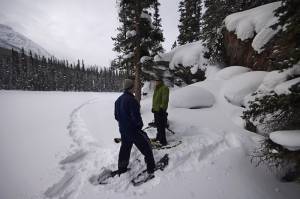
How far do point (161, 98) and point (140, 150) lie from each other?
1913 millimetres

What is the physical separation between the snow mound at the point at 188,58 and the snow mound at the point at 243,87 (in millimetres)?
5626

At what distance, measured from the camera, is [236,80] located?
9.73 meters

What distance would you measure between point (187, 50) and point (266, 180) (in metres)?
13.4

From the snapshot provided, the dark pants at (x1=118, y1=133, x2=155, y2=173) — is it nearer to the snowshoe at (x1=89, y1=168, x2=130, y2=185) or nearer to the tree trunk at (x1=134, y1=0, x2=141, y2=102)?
the snowshoe at (x1=89, y1=168, x2=130, y2=185)

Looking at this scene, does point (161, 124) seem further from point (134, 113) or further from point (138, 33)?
point (138, 33)

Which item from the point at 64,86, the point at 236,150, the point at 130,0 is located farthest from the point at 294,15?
the point at 64,86

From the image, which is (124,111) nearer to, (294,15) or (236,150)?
(236,150)

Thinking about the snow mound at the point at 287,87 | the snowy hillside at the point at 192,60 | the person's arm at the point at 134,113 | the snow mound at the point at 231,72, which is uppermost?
the snowy hillside at the point at 192,60

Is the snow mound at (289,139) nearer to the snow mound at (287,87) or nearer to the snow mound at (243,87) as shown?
the snow mound at (287,87)

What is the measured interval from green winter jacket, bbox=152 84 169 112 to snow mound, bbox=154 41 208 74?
31.0 feet

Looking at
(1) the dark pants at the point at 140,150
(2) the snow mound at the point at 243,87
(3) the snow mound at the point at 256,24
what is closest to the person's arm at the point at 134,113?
(1) the dark pants at the point at 140,150

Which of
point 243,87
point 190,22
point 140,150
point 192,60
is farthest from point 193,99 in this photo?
point 190,22

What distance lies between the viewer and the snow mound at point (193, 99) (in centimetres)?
1005

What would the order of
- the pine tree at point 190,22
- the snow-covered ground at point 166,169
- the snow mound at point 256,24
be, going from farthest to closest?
the pine tree at point 190,22 → the snow mound at point 256,24 → the snow-covered ground at point 166,169
